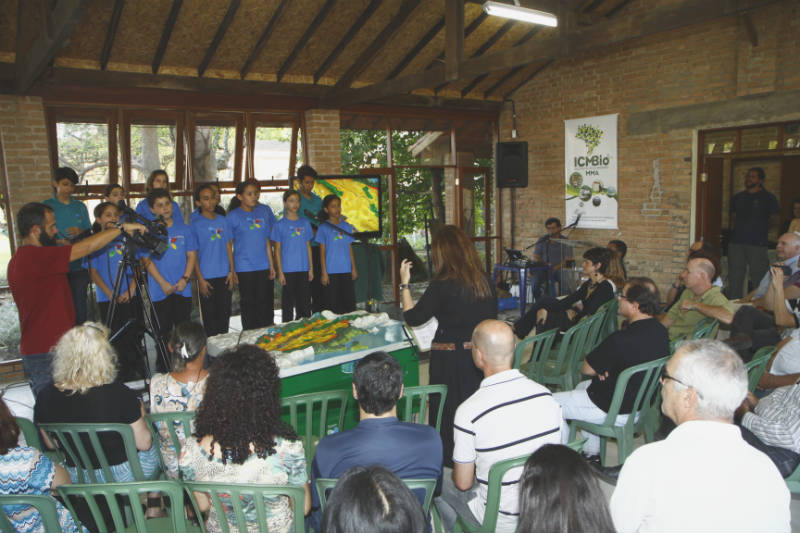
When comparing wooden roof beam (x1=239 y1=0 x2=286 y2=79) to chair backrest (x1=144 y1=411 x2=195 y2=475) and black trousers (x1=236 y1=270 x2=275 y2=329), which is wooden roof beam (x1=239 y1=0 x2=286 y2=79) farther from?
chair backrest (x1=144 y1=411 x2=195 y2=475)

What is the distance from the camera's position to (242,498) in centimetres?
185

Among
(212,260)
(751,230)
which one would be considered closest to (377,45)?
(212,260)

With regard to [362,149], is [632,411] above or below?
below

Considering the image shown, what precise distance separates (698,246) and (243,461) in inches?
181

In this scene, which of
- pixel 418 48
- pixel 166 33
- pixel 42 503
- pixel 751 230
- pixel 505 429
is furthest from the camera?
pixel 418 48

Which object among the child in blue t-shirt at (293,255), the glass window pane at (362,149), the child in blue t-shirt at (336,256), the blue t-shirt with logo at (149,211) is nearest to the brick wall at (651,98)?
the glass window pane at (362,149)

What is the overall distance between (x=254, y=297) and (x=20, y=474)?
12.6 ft

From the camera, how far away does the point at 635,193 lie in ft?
26.7

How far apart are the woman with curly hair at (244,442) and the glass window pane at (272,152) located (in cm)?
567

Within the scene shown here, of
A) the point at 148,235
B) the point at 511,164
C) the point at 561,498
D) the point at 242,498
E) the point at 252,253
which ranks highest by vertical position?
the point at 511,164

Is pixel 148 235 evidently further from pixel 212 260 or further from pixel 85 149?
pixel 85 149

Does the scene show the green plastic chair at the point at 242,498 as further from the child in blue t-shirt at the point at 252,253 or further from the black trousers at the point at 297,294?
the black trousers at the point at 297,294

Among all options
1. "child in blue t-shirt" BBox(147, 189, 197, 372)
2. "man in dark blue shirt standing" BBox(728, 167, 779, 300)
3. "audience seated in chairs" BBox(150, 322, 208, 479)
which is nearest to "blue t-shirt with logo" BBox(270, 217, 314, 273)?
"child in blue t-shirt" BBox(147, 189, 197, 372)

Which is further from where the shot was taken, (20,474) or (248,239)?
Answer: (248,239)
